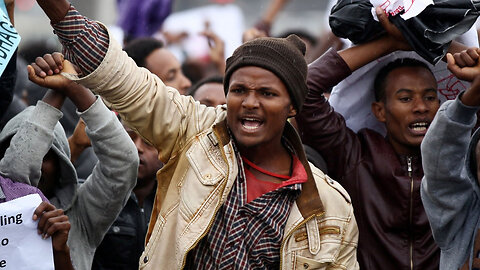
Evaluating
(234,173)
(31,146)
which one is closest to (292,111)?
(234,173)

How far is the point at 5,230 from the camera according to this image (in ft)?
13.4

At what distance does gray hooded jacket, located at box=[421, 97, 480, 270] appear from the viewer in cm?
427

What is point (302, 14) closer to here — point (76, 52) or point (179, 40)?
point (179, 40)

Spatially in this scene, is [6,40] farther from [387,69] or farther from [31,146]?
[387,69]

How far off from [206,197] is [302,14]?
15.9 m

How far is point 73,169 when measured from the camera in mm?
4723

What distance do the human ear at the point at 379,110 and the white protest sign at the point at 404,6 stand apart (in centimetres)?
58

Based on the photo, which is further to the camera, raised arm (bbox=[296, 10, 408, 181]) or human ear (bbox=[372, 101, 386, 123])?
human ear (bbox=[372, 101, 386, 123])

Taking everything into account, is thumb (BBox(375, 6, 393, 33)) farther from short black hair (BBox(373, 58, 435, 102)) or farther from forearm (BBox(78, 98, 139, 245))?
forearm (BBox(78, 98, 139, 245))

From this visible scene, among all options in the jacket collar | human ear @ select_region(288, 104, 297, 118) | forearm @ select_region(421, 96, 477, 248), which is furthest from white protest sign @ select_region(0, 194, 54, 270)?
forearm @ select_region(421, 96, 477, 248)

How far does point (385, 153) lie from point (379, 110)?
10.9 inches

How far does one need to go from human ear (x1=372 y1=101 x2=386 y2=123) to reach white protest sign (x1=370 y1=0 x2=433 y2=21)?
583 mm

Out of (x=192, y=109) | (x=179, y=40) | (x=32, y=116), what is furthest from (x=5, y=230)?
(x=179, y=40)

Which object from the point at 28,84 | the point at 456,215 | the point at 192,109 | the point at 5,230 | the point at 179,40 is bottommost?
the point at 5,230
